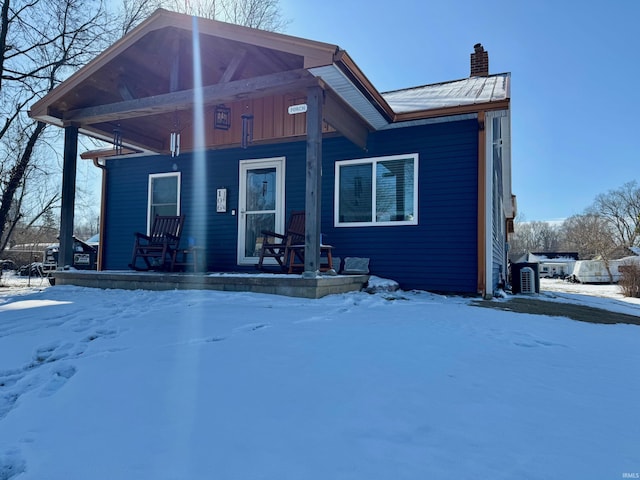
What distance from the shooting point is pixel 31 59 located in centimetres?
1162

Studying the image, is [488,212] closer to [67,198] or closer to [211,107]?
[211,107]

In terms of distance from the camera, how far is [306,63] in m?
4.11

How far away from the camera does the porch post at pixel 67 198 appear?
5.56 m

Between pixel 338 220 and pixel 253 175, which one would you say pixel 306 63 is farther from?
pixel 253 175

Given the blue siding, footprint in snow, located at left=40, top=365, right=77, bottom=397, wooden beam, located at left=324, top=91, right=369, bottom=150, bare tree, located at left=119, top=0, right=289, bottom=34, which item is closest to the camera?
footprint in snow, located at left=40, top=365, right=77, bottom=397

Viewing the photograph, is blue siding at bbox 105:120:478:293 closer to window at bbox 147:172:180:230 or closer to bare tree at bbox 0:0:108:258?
window at bbox 147:172:180:230

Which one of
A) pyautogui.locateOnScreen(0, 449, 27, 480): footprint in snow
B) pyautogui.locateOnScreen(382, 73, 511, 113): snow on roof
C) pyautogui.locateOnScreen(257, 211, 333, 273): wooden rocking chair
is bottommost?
pyautogui.locateOnScreen(0, 449, 27, 480): footprint in snow

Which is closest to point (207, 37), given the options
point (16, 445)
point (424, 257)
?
point (424, 257)

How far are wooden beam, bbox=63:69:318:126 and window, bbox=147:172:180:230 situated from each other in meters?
1.89

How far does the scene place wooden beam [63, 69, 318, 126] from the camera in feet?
14.4

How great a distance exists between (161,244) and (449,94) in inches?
188

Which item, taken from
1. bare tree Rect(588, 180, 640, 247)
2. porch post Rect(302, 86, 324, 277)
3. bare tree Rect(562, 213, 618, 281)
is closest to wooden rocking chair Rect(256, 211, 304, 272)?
porch post Rect(302, 86, 324, 277)

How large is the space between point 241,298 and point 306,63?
2359 millimetres

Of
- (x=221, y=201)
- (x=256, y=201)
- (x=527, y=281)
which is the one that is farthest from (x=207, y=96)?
(x=527, y=281)
